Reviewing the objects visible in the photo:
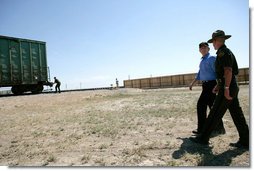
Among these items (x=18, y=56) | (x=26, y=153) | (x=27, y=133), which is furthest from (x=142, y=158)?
(x=18, y=56)

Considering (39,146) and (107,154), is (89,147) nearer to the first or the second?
(107,154)

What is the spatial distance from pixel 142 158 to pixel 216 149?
42.3 inches

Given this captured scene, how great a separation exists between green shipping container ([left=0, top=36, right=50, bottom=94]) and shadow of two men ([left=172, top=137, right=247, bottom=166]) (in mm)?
15161

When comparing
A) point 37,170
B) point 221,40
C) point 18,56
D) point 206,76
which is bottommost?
point 37,170

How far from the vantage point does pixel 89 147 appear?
4262 millimetres

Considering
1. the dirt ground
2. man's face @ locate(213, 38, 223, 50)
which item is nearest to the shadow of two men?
the dirt ground

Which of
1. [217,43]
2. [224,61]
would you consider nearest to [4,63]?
[217,43]

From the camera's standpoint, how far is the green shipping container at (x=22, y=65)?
16641 millimetres

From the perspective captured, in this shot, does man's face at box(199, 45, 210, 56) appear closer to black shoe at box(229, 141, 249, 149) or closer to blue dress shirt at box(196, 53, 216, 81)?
blue dress shirt at box(196, 53, 216, 81)

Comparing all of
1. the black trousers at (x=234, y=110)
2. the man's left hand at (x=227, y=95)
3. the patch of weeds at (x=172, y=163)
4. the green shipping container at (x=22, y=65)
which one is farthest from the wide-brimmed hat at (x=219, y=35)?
the green shipping container at (x=22, y=65)

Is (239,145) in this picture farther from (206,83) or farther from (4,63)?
(4,63)

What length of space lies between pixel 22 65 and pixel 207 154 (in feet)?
54.2

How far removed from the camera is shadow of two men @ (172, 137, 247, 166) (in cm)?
326

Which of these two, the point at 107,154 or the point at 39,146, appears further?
the point at 39,146
